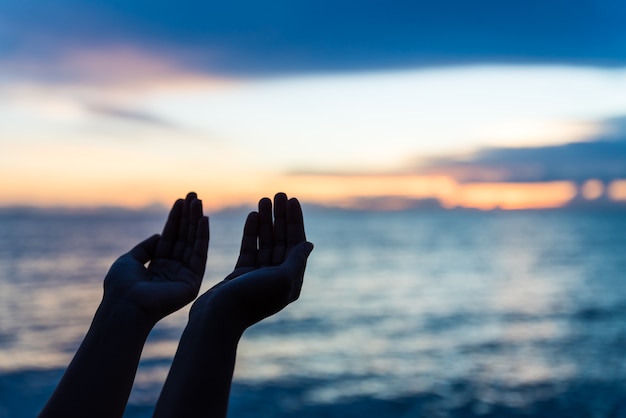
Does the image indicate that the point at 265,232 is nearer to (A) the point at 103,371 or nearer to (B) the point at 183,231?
(B) the point at 183,231

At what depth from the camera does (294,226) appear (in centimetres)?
275

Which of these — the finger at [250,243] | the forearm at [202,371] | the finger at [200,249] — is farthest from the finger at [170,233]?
the forearm at [202,371]

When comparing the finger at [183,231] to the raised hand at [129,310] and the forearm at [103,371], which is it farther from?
the forearm at [103,371]

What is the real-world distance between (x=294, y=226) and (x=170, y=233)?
74cm

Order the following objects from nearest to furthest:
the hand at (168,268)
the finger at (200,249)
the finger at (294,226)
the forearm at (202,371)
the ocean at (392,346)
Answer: the forearm at (202,371), the hand at (168,268), the finger at (294,226), the finger at (200,249), the ocean at (392,346)

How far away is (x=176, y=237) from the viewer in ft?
10.3

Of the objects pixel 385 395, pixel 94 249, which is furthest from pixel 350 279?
pixel 94 249

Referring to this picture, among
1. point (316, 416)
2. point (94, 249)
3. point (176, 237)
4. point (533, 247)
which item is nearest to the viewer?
point (176, 237)

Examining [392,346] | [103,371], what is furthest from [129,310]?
[392,346]

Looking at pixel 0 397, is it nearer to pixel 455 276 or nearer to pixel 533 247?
pixel 455 276

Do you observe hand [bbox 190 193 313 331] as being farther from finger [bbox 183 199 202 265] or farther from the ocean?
the ocean

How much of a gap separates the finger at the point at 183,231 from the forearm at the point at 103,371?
2.00 feet

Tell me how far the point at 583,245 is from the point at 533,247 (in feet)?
12.9

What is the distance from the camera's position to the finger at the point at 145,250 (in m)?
3.03
